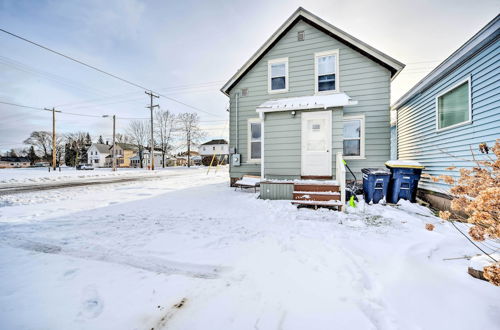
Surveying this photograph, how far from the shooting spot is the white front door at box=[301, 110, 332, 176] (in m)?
6.83

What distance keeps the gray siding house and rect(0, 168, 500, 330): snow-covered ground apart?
3349mm

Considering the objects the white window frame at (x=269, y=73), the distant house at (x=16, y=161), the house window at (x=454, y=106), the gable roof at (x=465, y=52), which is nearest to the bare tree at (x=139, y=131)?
the white window frame at (x=269, y=73)

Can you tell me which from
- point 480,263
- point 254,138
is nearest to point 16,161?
point 254,138

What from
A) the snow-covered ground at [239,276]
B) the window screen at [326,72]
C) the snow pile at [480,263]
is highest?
the window screen at [326,72]

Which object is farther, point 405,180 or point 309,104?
point 309,104

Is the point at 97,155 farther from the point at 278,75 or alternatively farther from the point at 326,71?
the point at 326,71

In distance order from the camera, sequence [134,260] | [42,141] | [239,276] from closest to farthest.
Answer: [239,276], [134,260], [42,141]

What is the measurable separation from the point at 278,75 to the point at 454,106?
19.7 feet

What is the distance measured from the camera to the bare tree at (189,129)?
137 feet

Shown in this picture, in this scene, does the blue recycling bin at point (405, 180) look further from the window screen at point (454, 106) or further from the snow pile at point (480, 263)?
the snow pile at point (480, 263)

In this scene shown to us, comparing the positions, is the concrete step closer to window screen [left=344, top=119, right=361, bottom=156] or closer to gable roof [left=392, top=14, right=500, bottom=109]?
window screen [left=344, top=119, right=361, bottom=156]

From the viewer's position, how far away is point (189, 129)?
4228 centimetres

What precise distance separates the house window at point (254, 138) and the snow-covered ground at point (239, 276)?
4995 millimetres

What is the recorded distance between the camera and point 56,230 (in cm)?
382
